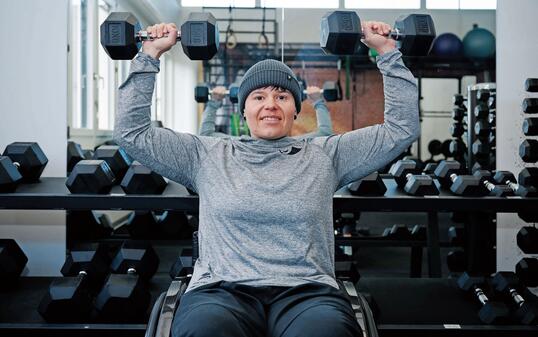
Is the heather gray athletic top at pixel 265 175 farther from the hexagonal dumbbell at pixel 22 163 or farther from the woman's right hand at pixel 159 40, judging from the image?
the hexagonal dumbbell at pixel 22 163

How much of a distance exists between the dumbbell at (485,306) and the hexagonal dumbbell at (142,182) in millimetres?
1267

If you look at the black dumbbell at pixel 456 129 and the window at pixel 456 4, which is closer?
the window at pixel 456 4

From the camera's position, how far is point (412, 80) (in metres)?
1.44

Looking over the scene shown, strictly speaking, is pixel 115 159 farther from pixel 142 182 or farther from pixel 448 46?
pixel 448 46

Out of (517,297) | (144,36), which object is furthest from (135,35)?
(517,297)

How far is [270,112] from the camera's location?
4.76ft

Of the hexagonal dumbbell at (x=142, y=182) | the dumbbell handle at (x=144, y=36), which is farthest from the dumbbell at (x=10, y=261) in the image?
the dumbbell handle at (x=144, y=36)

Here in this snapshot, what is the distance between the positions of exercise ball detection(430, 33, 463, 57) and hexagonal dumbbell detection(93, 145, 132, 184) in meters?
2.96

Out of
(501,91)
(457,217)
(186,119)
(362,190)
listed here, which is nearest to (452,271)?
(457,217)

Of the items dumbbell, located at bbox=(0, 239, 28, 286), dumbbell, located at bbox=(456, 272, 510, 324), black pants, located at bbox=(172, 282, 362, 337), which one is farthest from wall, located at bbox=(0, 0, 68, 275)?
dumbbell, located at bbox=(456, 272, 510, 324)

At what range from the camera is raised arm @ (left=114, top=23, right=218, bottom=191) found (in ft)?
4.69

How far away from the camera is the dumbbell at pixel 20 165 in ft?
6.28

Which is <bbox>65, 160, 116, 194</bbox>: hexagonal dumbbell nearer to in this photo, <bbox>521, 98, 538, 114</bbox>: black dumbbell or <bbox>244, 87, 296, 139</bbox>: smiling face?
<bbox>244, 87, 296, 139</bbox>: smiling face

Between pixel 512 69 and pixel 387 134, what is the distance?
149 cm
